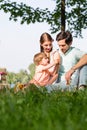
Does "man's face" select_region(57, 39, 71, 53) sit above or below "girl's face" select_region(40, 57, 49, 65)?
above

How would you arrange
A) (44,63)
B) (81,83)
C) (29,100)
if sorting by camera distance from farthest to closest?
(44,63) → (81,83) → (29,100)

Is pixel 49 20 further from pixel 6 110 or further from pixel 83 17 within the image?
pixel 6 110

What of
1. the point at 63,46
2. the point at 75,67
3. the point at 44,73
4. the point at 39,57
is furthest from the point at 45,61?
the point at 75,67

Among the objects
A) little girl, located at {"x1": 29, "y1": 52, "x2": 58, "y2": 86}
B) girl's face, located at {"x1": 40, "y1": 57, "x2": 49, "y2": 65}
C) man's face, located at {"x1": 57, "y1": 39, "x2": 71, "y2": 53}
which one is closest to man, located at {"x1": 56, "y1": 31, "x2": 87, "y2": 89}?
man's face, located at {"x1": 57, "y1": 39, "x2": 71, "y2": 53}

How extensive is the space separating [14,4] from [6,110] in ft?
51.7

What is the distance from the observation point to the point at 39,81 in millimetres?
8602

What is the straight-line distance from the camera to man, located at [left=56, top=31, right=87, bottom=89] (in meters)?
7.81

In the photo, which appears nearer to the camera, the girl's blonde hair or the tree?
the girl's blonde hair

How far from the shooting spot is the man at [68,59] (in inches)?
307

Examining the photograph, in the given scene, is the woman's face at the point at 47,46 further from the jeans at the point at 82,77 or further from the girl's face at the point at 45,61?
the jeans at the point at 82,77

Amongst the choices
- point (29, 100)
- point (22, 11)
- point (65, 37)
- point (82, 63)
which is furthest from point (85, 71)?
point (22, 11)

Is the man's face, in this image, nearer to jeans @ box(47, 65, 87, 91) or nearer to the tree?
jeans @ box(47, 65, 87, 91)

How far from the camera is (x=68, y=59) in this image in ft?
27.5

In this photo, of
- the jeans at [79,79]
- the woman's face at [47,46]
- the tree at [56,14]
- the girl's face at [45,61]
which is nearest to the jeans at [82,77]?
the jeans at [79,79]
